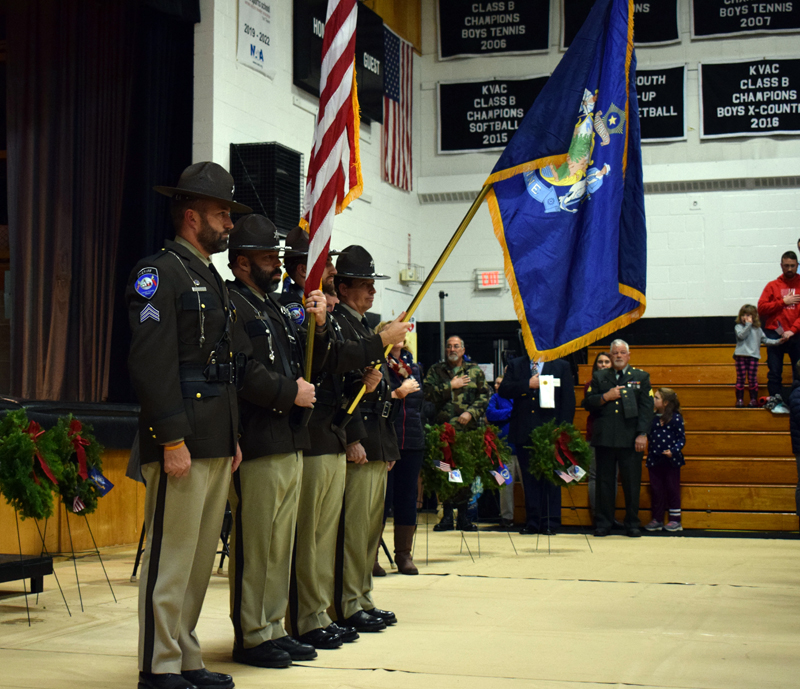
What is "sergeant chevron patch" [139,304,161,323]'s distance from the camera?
3.23 metres

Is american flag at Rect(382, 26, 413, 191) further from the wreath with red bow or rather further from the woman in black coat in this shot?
the woman in black coat

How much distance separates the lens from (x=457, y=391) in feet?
29.7

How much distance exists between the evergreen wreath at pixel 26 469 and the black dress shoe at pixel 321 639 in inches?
62.5

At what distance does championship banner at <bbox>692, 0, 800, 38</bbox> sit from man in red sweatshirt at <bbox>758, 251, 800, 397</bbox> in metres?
4.17

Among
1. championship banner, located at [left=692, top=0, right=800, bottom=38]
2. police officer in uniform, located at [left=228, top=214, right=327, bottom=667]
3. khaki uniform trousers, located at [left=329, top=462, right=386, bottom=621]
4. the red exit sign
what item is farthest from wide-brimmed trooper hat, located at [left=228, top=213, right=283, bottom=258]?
championship banner, located at [left=692, top=0, right=800, bottom=38]

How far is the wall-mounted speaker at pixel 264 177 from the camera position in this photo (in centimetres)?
963

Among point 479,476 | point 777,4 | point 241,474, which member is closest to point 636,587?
point 479,476

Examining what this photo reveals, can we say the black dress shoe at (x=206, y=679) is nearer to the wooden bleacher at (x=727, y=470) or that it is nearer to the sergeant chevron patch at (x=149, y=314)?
the sergeant chevron patch at (x=149, y=314)

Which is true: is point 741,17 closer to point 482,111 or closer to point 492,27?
point 492,27

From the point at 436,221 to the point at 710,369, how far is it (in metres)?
4.32

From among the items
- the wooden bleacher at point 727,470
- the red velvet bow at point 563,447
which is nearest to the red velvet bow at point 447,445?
the red velvet bow at point 563,447

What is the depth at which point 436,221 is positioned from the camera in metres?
14.7

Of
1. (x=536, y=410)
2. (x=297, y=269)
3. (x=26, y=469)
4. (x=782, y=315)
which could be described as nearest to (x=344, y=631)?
(x=297, y=269)

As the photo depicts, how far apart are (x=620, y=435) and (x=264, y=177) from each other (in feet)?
12.8
